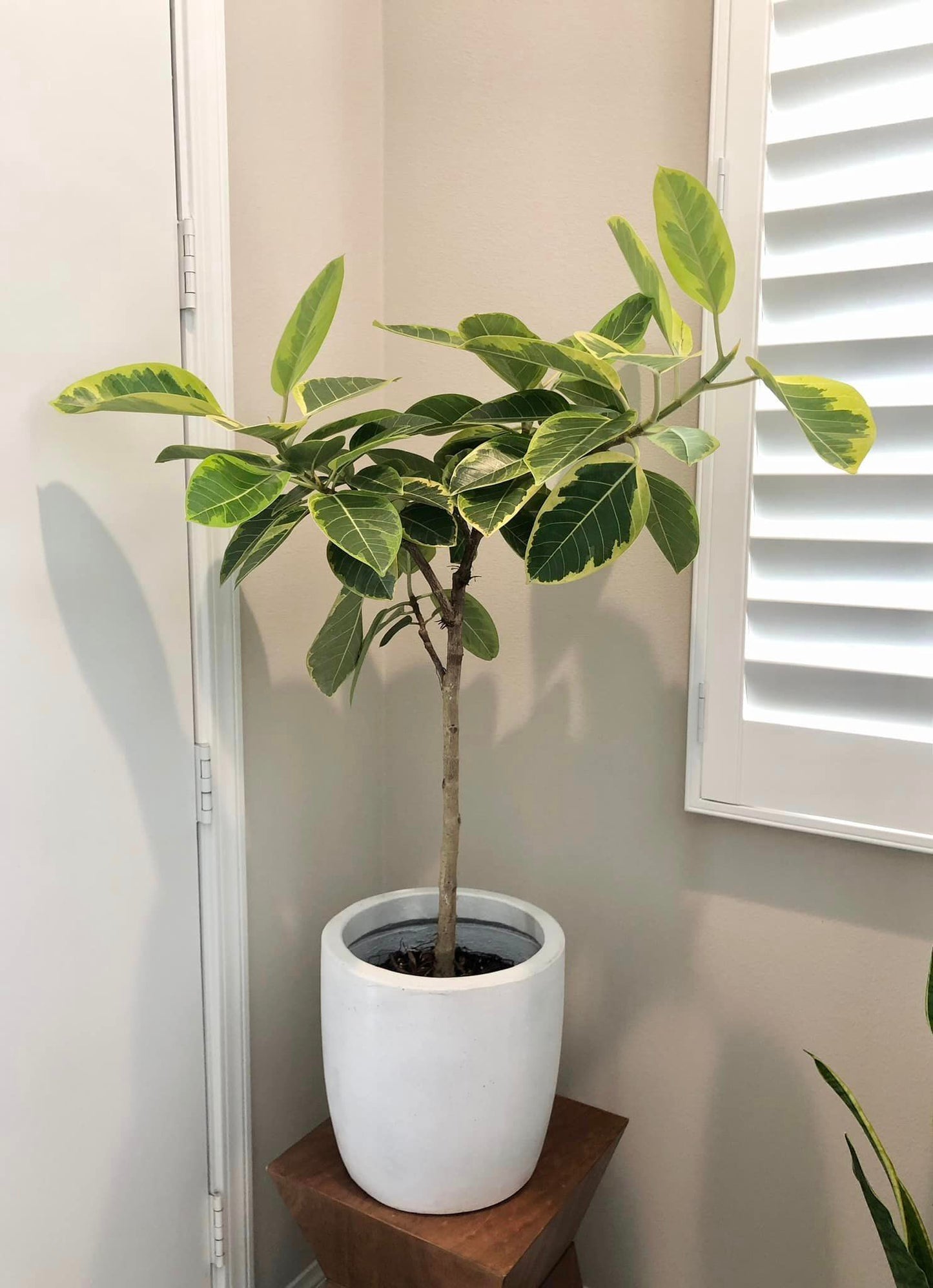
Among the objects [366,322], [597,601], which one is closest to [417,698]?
[597,601]

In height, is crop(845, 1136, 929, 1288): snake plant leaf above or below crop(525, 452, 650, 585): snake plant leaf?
below

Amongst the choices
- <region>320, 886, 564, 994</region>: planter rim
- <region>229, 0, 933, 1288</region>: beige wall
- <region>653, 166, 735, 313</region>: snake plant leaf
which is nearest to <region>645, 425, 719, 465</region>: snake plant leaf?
<region>653, 166, 735, 313</region>: snake plant leaf

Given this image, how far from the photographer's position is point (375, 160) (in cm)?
143

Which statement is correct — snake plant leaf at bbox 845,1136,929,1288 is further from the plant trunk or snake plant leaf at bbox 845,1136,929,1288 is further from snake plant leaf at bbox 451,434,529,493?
snake plant leaf at bbox 451,434,529,493

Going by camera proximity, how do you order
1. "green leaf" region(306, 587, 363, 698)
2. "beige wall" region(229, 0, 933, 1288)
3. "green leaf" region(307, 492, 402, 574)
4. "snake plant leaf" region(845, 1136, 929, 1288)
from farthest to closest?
"beige wall" region(229, 0, 933, 1288)
"green leaf" region(306, 587, 363, 698)
"snake plant leaf" region(845, 1136, 929, 1288)
"green leaf" region(307, 492, 402, 574)

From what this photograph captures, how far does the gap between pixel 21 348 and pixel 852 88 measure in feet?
3.02

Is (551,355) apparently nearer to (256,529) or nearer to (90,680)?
(256,529)

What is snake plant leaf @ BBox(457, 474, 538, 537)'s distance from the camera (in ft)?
2.69

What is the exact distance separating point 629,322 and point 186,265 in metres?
0.52

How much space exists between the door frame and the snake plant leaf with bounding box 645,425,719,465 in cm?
56

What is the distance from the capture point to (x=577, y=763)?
137 cm

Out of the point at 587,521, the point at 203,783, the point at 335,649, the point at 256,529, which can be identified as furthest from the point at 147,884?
the point at 587,521

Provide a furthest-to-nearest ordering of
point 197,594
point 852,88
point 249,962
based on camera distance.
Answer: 1. point 249,962
2. point 197,594
3. point 852,88

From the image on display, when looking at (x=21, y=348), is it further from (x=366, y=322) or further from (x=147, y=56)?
(x=366, y=322)
